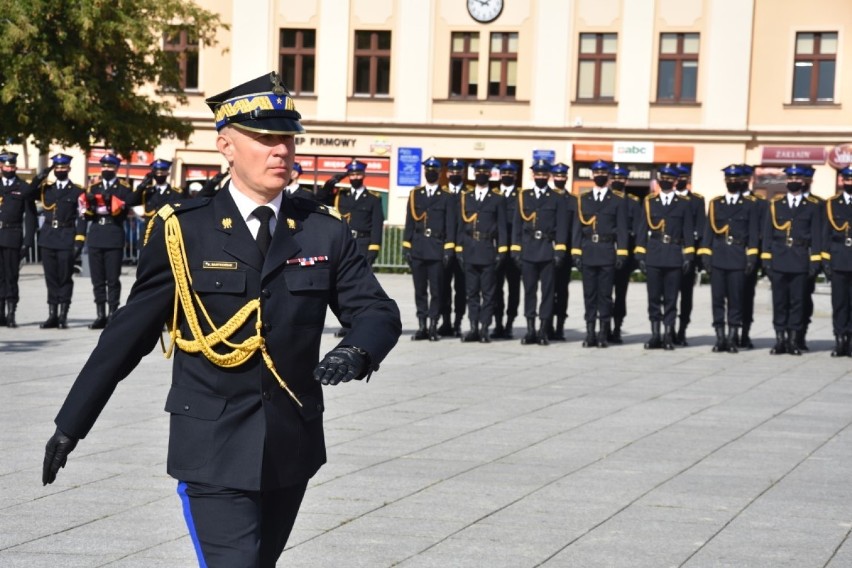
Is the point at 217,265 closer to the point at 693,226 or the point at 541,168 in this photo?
the point at 693,226

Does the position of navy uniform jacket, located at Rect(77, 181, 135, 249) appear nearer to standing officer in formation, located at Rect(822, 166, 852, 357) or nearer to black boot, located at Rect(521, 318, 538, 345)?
black boot, located at Rect(521, 318, 538, 345)

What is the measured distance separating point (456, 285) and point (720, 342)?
11.0 feet

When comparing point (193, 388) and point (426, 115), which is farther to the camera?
point (426, 115)

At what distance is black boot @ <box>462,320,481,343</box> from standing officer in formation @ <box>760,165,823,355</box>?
11.0 ft

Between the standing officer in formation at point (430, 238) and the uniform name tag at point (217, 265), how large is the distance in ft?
44.2

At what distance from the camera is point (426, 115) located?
138 feet

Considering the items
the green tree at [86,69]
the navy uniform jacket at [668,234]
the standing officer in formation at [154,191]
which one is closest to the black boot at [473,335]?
the navy uniform jacket at [668,234]

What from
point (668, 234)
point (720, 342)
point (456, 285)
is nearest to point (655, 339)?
point (720, 342)

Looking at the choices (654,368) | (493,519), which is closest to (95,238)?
(654,368)

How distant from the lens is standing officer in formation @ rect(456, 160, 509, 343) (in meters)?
17.8

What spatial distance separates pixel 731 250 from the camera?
17234 mm

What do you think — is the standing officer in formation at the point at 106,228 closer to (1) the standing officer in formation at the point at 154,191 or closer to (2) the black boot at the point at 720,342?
(1) the standing officer in formation at the point at 154,191

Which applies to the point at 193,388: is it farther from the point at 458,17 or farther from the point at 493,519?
the point at 458,17

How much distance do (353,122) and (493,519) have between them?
35642 millimetres
